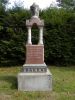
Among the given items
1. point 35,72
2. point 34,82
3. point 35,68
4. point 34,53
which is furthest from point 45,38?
point 34,82

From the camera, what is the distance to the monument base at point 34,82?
10.9 m

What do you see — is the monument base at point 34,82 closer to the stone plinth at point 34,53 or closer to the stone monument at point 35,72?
the stone monument at point 35,72

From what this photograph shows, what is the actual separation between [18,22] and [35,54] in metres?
6.41

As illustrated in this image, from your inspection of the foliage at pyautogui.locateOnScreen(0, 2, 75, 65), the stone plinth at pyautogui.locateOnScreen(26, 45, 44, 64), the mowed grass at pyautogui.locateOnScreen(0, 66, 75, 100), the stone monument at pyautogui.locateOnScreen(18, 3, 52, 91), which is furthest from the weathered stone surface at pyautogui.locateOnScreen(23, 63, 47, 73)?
the foliage at pyautogui.locateOnScreen(0, 2, 75, 65)

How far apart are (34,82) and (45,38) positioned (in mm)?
7116

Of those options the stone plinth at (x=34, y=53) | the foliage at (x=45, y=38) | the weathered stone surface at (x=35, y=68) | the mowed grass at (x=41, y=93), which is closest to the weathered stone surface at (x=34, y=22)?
the stone plinth at (x=34, y=53)

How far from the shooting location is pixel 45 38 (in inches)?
703

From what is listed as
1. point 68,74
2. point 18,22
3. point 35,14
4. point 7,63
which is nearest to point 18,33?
point 18,22

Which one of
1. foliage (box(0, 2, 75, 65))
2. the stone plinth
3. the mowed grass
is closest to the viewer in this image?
the mowed grass

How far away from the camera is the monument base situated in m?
10.9

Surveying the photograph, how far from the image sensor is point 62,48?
1783 centimetres

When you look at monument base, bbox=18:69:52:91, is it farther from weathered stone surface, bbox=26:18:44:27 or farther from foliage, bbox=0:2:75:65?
foliage, bbox=0:2:75:65

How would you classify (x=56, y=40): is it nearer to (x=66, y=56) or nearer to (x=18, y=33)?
(x=66, y=56)

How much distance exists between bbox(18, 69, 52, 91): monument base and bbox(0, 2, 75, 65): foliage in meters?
6.65
